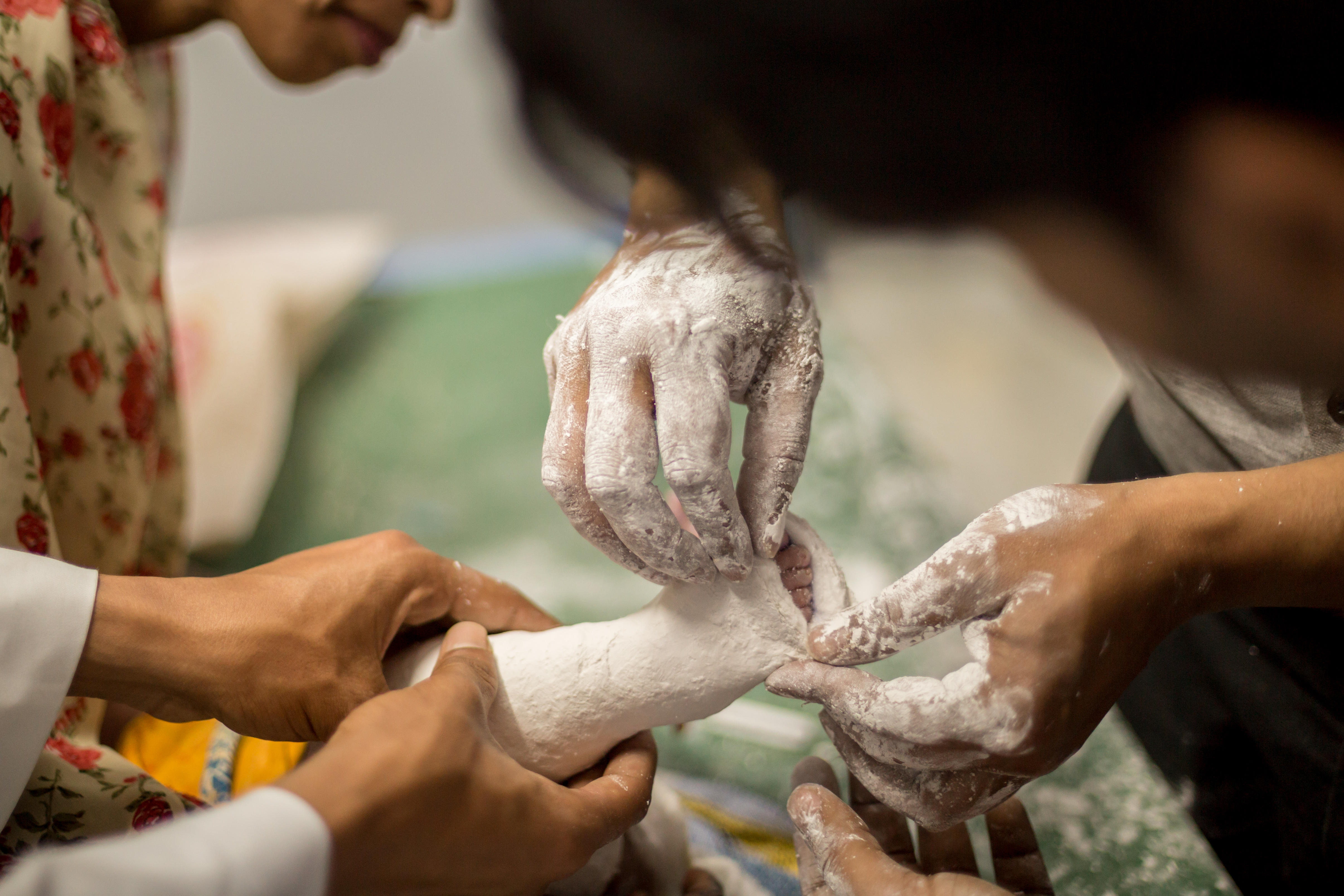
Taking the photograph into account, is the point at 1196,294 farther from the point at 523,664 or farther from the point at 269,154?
the point at 269,154

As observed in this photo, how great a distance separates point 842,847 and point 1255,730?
0.58m

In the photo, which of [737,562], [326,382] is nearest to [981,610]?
[737,562]

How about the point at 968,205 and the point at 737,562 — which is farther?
the point at 737,562

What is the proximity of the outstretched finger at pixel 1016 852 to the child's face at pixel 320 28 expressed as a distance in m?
1.33

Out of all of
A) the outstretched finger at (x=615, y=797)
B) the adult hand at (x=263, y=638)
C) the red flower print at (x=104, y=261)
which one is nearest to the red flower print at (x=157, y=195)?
the red flower print at (x=104, y=261)

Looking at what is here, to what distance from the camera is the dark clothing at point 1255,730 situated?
34.5 inches

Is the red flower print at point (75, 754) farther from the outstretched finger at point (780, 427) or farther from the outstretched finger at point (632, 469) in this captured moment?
the outstretched finger at point (780, 427)

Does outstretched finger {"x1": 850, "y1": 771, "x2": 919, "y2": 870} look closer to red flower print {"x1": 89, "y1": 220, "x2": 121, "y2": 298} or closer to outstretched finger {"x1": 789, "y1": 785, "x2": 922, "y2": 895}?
outstretched finger {"x1": 789, "y1": 785, "x2": 922, "y2": 895}

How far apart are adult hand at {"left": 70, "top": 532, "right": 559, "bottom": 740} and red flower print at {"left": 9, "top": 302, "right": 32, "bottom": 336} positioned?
466 mm

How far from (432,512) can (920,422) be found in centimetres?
114

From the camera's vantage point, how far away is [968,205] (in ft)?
1.19

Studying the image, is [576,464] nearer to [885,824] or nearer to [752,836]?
[885,824]

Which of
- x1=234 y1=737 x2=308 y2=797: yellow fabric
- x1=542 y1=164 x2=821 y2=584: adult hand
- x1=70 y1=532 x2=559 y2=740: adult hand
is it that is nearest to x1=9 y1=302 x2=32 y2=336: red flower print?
x1=70 y1=532 x2=559 y2=740: adult hand

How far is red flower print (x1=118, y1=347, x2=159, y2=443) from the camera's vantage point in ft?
3.78
